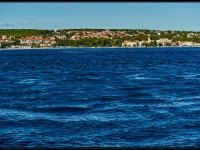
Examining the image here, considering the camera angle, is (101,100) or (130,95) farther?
(130,95)

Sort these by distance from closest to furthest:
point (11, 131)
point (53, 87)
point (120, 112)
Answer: point (11, 131)
point (120, 112)
point (53, 87)

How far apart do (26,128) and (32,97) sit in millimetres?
9550

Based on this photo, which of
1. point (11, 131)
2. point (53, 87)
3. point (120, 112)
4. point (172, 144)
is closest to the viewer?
point (172, 144)

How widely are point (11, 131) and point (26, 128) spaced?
26.3 inches

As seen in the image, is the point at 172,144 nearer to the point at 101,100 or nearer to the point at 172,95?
the point at 101,100

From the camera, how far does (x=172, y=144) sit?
14.2 meters

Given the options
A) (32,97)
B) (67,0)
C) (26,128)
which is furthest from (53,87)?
(67,0)

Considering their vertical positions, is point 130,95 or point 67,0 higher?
point 67,0

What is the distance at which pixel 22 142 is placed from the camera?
14477 mm

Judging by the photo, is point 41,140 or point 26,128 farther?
point 26,128

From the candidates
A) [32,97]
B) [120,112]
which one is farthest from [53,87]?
[120,112]

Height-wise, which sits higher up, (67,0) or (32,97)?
(67,0)

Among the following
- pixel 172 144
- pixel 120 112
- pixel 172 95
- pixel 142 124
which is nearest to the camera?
pixel 172 144

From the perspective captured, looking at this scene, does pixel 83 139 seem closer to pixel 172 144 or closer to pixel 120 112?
pixel 172 144
